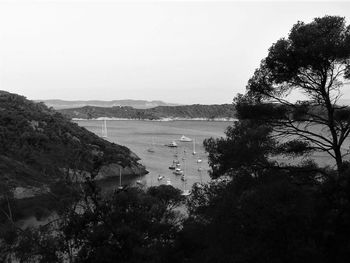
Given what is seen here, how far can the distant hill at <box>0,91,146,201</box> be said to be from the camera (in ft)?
102

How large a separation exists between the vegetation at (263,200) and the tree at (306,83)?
0.09 feet

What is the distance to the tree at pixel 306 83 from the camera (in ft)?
31.1

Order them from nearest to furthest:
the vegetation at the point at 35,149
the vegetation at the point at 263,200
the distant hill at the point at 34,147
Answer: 1. the vegetation at the point at 263,200
2. the vegetation at the point at 35,149
3. the distant hill at the point at 34,147

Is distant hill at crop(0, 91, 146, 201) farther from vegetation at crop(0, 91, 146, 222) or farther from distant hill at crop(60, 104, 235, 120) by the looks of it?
distant hill at crop(60, 104, 235, 120)

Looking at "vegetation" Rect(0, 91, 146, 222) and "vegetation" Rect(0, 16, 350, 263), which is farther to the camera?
"vegetation" Rect(0, 91, 146, 222)

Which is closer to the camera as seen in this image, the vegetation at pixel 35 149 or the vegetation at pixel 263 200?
the vegetation at pixel 263 200

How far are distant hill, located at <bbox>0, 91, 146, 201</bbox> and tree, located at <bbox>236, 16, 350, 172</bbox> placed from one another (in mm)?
15244

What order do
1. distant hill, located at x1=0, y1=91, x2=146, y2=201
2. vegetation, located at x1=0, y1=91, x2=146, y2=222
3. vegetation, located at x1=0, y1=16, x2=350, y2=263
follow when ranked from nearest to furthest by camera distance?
1. vegetation, located at x1=0, y1=16, x2=350, y2=263
2. vegetation, located at x1=0, y1=91, x2=146, y2=222
3. distant hill, located at x1=0, y1=91, x2=146, y2=201

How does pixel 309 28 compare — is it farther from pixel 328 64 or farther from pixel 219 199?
pixel 219 199

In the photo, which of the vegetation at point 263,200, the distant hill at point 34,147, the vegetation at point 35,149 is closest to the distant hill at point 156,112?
the vegetation at point 35,149

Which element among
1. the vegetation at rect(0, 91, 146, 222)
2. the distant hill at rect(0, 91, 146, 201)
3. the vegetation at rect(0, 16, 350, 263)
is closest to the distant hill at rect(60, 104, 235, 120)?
the vegetation at rect(0, 91, 146, 222)

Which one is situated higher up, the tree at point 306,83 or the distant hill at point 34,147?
the tree at point 306,83

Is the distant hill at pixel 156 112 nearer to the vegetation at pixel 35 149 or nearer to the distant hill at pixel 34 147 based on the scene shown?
the vegetation at pixel 35 149

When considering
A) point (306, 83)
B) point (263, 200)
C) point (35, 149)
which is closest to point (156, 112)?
point (35, 149)
